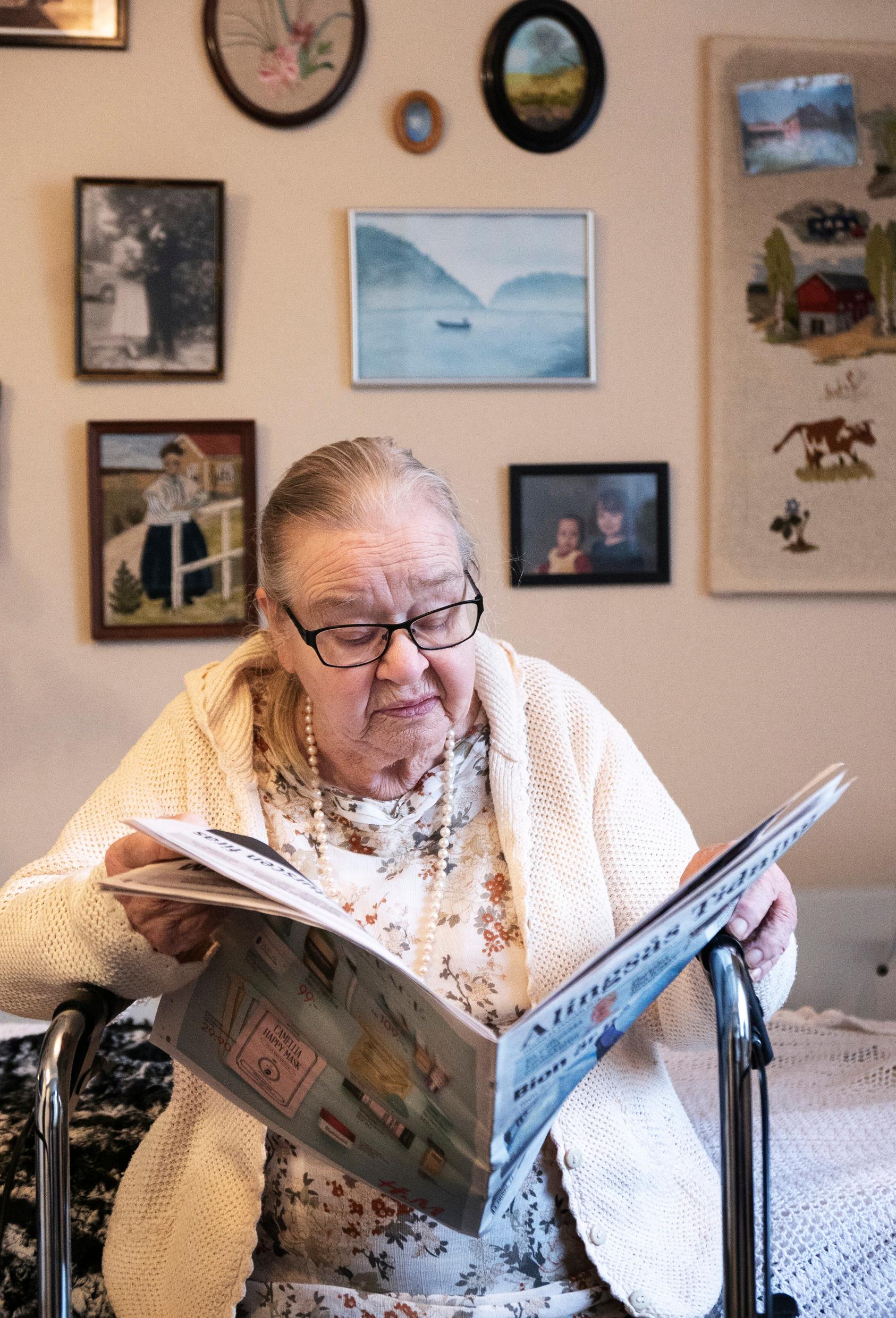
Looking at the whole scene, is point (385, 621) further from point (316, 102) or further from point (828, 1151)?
point (316, 102)

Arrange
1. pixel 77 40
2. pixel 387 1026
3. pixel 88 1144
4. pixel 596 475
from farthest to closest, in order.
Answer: pixel 596 475 → pixel 77 40 → pixel 88 1144 → pixel 387 1026

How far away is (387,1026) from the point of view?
2.56 feet

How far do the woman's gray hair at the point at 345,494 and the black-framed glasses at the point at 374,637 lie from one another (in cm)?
8

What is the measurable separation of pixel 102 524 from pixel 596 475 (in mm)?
1016

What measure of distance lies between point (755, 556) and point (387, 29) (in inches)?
51.5

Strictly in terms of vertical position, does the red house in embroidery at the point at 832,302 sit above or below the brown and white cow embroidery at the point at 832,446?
above

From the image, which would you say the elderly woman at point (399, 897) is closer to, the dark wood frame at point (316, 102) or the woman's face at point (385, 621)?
the woman's face at point (385, 621)

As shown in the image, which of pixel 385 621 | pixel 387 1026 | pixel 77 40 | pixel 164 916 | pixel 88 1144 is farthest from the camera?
pixel 77 40

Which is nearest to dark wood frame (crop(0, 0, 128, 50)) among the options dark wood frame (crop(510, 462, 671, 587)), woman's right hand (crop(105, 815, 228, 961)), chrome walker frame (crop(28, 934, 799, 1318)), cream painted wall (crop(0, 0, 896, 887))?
cream painted wall (crop(0, 0, 896, 887))

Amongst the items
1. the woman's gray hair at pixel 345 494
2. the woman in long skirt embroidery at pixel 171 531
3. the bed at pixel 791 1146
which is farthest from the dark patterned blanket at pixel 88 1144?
the woman in long skirt embroidery at pixel 171 531

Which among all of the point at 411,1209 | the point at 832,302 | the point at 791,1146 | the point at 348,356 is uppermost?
the point at 832,302

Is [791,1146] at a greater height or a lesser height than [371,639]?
lesser

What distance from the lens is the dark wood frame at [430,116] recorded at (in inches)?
89.9

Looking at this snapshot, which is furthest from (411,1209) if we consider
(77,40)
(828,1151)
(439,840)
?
(77,40)
